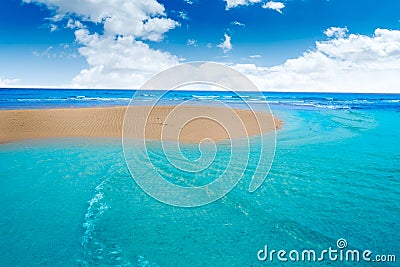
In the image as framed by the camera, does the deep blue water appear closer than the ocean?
No

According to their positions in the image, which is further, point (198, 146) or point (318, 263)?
point (198, 146)

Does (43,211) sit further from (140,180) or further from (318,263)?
(318,263)

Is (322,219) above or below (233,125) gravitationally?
below

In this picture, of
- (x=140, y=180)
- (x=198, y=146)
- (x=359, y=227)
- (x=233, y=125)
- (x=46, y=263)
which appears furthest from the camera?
(x=233, y=125)

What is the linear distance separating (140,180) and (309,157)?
8.08 m

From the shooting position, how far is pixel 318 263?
19.5 ft

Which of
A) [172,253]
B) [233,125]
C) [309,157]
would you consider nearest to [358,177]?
[309,157]

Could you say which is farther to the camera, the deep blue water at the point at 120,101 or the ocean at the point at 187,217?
the deep blue water at the point at 120,101

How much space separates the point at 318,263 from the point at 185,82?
15.2 feet

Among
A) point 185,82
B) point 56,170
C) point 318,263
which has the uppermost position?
point 185,82

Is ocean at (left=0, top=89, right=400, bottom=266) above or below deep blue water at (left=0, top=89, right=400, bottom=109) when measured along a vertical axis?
below

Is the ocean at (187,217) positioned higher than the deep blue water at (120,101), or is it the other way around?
the deep blue water at (120,101)

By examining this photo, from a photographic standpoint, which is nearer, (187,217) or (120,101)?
(187,217)

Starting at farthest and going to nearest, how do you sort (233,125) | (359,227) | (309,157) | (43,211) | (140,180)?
(233,125), (309,157), (140,180), (43,211), (359,227)
